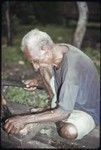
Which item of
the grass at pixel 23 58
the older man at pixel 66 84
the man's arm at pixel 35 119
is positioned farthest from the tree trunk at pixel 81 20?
the man's arm at pixel 35 119

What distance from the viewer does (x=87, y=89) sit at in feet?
14.1

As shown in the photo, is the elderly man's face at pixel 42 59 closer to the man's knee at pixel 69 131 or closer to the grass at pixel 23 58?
the man's knee at pixel 69 131

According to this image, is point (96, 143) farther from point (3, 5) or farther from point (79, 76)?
point (3, 5)

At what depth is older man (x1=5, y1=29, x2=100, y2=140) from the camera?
13.1 feet

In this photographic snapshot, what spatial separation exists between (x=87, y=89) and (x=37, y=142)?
858mm

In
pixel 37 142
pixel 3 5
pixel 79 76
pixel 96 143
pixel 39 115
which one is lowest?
pixel 96 143

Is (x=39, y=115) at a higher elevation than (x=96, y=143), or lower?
higher

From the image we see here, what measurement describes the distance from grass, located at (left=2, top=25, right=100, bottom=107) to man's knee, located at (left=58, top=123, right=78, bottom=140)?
1.77m

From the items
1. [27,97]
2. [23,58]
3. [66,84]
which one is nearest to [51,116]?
[66,84]

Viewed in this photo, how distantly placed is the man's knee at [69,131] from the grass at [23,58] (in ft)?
5.81

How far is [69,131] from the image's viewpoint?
4.43 meters

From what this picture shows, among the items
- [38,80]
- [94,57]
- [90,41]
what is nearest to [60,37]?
[90,41]

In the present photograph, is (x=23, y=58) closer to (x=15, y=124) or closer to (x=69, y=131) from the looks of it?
(x=69, y=131)

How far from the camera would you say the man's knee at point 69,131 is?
14.5ft
